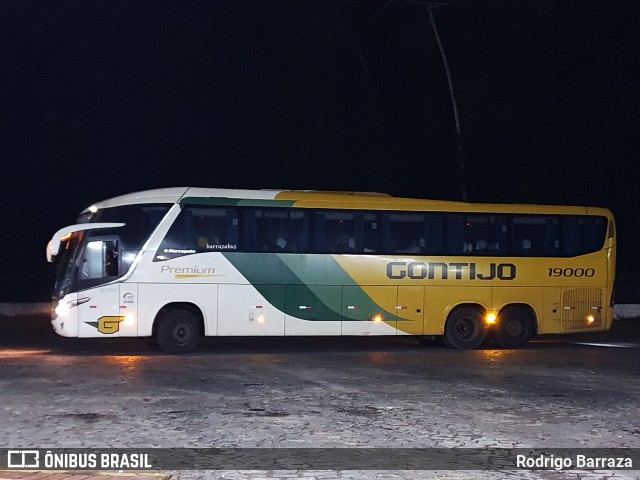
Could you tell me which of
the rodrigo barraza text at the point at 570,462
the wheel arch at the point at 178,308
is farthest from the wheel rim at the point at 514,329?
the rodrigo barraza text at the point at 570,462

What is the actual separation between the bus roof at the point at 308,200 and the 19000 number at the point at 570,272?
1.25 meters

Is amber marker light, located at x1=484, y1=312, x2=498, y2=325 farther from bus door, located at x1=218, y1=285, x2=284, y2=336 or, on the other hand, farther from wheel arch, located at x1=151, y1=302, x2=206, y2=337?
wheel arch, located at x1=151, y1=302, x2=206, y2=337

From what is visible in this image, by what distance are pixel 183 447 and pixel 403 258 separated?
37.2ft

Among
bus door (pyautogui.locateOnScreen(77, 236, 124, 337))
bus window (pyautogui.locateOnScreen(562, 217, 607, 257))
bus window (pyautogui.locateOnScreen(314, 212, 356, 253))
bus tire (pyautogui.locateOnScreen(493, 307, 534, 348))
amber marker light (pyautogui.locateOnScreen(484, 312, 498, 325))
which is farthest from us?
bus window (pyautogui.locateOnScreen(562, 217, 607, 257))

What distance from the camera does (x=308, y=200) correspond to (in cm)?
1970

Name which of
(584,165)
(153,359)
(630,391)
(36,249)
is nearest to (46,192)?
(36,249)

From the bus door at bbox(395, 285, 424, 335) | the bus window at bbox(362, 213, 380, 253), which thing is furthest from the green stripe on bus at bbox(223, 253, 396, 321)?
the bus window at bbox(362, 213, 380, 253)

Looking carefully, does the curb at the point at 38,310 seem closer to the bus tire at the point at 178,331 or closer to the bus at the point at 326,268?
the bus at the point at 326,268

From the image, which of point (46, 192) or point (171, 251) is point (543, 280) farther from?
point (46, 192)

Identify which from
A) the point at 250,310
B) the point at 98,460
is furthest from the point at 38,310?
the point at 98,460

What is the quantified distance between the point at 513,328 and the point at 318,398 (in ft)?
30.7

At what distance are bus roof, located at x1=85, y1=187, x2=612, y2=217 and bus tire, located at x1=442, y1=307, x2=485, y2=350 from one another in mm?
2164

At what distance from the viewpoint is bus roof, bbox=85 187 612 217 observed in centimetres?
1884

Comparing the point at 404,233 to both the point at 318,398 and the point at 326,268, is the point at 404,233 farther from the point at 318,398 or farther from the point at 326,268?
the point at 318,398
